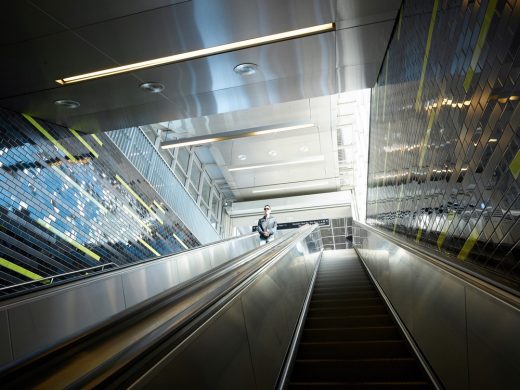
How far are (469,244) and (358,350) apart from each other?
45.7 inches

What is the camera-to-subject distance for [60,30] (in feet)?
11.1

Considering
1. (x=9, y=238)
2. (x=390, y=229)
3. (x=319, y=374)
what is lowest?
(x=319, y=374)

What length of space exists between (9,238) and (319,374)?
4119 mm

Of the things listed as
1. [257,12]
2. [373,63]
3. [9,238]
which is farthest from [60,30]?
[373,63]

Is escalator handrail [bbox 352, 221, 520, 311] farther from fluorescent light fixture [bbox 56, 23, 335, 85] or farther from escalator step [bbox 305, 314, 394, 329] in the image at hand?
fluorescent light fixture [bbox 56, 23, 335, 85]

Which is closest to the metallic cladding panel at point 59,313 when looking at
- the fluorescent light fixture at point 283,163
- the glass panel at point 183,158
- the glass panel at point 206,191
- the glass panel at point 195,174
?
the glass panel at point 183,158

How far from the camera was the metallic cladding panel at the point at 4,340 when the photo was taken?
2.32 meters

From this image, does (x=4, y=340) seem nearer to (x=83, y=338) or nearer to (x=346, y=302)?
(x=83, y=338)

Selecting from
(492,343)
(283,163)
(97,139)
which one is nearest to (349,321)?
(492,343)

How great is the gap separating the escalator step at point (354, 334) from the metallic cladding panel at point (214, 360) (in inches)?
65.2

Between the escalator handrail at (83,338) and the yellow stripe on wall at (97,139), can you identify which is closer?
the escalator handrail at (83,338)

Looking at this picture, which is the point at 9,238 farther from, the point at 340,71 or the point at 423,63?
the point at 423,63

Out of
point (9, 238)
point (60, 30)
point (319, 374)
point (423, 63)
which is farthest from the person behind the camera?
point (9, 238)

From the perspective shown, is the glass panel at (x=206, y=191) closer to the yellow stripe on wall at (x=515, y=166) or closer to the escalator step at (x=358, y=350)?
the escalator step at (x=358, y=350)
